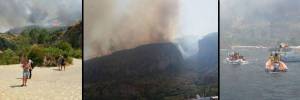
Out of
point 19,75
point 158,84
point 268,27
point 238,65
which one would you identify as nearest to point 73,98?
point 19,75

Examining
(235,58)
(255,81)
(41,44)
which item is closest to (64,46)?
(41,44)

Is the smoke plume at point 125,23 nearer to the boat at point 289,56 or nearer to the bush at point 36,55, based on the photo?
the bush at point 36,55

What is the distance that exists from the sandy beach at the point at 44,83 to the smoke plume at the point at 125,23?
0.22 meters

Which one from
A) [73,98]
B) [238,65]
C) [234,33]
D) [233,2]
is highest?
[233,2]

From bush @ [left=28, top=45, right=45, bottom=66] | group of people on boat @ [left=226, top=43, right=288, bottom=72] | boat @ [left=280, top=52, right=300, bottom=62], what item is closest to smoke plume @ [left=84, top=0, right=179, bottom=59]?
bush @ [left=28, top=45, right=45, bottom=66]

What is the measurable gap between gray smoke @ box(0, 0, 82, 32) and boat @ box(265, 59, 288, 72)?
5.64 feet

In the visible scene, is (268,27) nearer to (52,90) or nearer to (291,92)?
(291,92)

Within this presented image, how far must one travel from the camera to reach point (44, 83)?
11.4ft

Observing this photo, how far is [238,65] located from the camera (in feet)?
12.2

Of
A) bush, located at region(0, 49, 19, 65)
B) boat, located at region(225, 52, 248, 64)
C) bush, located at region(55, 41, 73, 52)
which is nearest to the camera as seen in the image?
bush, located at region(0, 49, 19, 65)

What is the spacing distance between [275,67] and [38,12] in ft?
6.95

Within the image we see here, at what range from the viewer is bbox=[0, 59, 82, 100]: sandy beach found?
342cm

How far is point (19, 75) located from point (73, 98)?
48cm

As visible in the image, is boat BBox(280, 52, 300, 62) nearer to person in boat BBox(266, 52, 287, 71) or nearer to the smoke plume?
person in boat BBox(266, 52, 287, 71)
